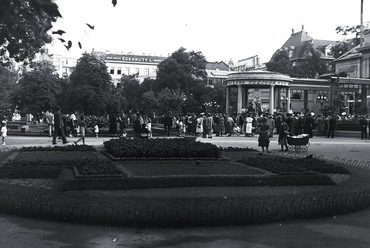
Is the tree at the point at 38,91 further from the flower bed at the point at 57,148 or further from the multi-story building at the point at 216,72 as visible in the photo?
the multi-story building at the point at 216,72

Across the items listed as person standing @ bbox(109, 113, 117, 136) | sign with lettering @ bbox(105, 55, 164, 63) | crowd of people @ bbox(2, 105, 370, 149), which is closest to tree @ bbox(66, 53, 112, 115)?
crowd of people @ bbox(2, 105, 370, 149)

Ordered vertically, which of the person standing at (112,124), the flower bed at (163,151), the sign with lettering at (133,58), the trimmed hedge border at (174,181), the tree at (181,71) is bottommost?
the trimmed hedge border at (174,181)

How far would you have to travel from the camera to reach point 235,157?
17.5 m

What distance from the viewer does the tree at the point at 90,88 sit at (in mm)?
58375

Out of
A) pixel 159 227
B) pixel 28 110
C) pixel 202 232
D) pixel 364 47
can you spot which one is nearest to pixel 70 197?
pixel 159 227

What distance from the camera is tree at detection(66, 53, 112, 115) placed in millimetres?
58375

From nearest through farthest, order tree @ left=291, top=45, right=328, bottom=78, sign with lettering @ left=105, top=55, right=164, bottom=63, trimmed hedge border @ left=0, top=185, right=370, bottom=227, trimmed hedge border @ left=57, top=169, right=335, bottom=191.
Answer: trimmed hedge border @ left=0, top=185, right=370, bottom=227
trimmed hedge border @ left=57, top=169, right=335, bottom=191
tree @ left=291, top=45, right=328, bottom=78
sign with lettering @ left=105, top=55, right=164, bottom=63

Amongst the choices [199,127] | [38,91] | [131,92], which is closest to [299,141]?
[199,127]

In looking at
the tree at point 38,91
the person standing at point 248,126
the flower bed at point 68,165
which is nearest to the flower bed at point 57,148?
the flower bed at point 68,165

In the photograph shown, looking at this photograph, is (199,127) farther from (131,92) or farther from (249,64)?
(249,64)

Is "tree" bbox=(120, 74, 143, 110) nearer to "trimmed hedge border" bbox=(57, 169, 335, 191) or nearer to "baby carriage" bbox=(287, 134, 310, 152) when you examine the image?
"baby carriage" bbox=(287, 134, 310, 152)

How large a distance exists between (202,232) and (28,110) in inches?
2047

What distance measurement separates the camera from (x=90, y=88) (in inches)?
2306

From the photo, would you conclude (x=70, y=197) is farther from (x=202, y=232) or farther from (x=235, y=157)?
(x=235, y=157)
